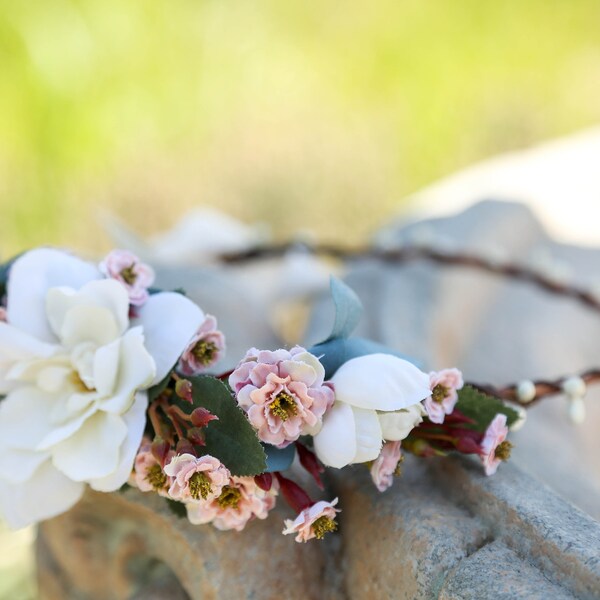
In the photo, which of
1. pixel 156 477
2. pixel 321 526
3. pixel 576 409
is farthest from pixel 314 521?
pixel 576 409

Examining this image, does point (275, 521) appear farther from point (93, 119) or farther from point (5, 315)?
point (93, 119)

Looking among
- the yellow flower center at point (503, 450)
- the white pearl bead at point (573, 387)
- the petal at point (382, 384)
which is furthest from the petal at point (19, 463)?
the white pearl bead at point (573, 387)

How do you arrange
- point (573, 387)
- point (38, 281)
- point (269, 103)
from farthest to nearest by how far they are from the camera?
point (269, 103)
point (573, 387)
point (38, 281)

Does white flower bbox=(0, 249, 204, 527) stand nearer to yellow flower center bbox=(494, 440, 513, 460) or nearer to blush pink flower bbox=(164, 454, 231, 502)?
blush pink flower bbox=(164, 454, 231, 502)

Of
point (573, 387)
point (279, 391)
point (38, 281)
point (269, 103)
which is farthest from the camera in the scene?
point (269, 103)

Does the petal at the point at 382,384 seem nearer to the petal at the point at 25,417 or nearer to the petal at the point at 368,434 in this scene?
the petal at the point at 368,434

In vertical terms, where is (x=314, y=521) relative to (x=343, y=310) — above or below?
below

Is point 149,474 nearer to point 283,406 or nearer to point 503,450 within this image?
point 283,406

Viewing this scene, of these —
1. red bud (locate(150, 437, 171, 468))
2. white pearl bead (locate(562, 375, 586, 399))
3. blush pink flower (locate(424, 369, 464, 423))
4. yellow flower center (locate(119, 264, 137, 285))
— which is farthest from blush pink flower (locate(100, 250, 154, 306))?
white pearl bead (locate(562, 375, 586, 399))
